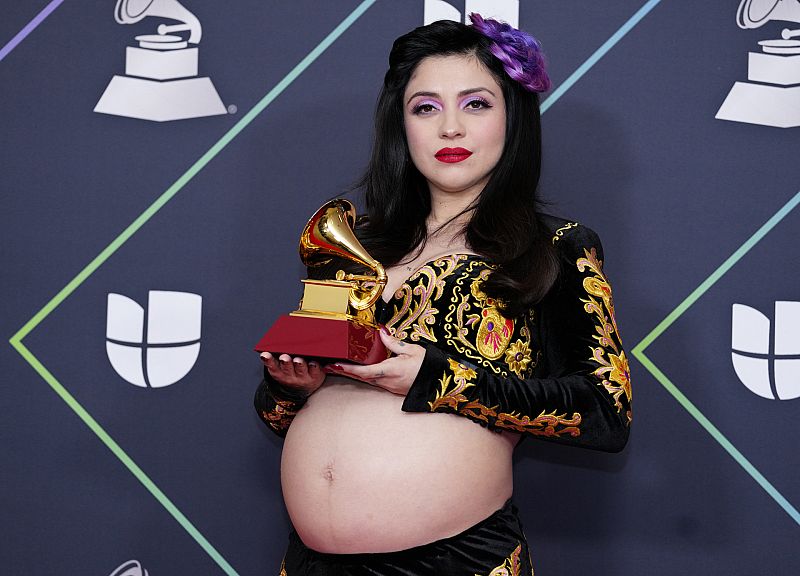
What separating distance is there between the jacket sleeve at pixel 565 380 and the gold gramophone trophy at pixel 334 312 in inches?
5.1

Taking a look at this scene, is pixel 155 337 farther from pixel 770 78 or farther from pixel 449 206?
pixel 770 78

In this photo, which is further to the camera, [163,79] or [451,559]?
[163,79]

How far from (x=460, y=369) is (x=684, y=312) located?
3.23ft

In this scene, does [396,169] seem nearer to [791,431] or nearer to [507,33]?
[507,33]

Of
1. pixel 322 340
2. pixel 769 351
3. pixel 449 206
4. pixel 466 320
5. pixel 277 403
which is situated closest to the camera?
pixel 322 340

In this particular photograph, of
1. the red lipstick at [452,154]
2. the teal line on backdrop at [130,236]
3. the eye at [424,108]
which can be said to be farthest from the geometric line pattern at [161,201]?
the red lipstick at [452,154]

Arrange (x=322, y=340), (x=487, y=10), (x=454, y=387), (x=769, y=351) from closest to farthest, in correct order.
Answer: (x=322, y=340) → (x=454, y=387) → (x=769, y=351) → (x=487, y=10)

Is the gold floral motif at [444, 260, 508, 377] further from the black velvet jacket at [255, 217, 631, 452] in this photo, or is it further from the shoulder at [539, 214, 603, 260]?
the shoulder at [539, 214, 603, 260]

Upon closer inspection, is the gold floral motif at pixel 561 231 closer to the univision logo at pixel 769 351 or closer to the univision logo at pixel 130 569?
the univision logo at pixel 769 351

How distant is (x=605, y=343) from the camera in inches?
68.6

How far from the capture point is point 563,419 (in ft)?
5.54

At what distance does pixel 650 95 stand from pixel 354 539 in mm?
1457

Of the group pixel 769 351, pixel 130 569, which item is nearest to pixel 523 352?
pixel 769 351

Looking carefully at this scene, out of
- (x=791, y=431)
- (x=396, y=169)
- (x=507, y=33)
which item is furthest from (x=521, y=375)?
(x=791, y=431)
